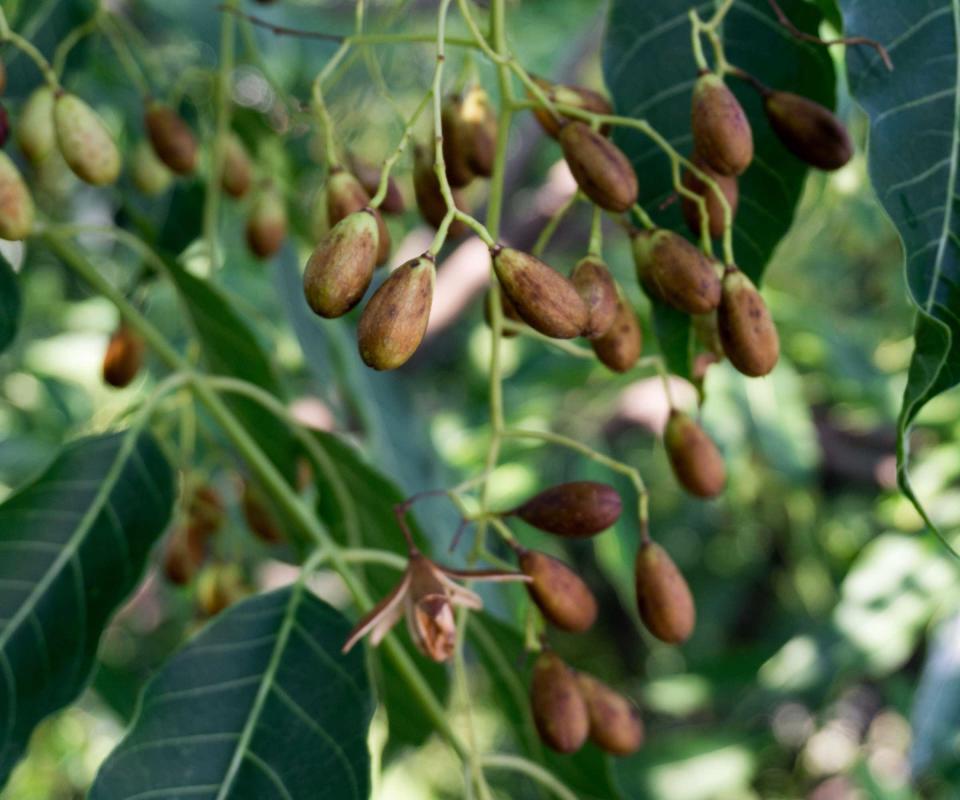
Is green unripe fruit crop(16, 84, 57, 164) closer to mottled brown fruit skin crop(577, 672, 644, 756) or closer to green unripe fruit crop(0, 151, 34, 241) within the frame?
green unripe fruit crop(0, 151, 34, 241)

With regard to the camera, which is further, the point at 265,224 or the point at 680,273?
the point at 265,224

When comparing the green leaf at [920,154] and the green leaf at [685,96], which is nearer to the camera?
the green leaf at [920,154]

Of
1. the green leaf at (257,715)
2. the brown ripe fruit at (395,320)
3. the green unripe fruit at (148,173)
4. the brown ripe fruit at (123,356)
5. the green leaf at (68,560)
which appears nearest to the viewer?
the brown ripe fruit at (395,320)

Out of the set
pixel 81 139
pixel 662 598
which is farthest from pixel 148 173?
pixel 662 598

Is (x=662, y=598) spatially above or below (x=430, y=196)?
below

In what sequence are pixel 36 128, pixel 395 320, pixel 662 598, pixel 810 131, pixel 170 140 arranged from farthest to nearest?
pixel 170 140
pixel 36 128
pixel 662 598
pixel 810 131
pixel 395 320

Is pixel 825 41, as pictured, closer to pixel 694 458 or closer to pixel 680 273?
pixel 680 273

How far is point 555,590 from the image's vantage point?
90 centimetres

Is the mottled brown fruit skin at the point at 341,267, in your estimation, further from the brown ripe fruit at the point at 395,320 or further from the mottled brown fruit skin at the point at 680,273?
the mottled brown fruit skin at the point at 680,273

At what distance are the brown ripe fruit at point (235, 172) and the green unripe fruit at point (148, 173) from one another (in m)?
0.07

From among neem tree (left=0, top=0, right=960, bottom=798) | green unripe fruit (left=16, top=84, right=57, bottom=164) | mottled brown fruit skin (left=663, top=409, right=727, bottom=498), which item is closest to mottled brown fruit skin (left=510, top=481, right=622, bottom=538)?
neem tree (left=0, top=0, right=960, bottom=798)

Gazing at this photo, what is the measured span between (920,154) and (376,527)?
644mm

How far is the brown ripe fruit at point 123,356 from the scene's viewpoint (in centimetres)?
125

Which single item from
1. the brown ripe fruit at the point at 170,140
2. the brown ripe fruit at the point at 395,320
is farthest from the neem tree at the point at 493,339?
the brown ripe fruit at the point at 170,140
